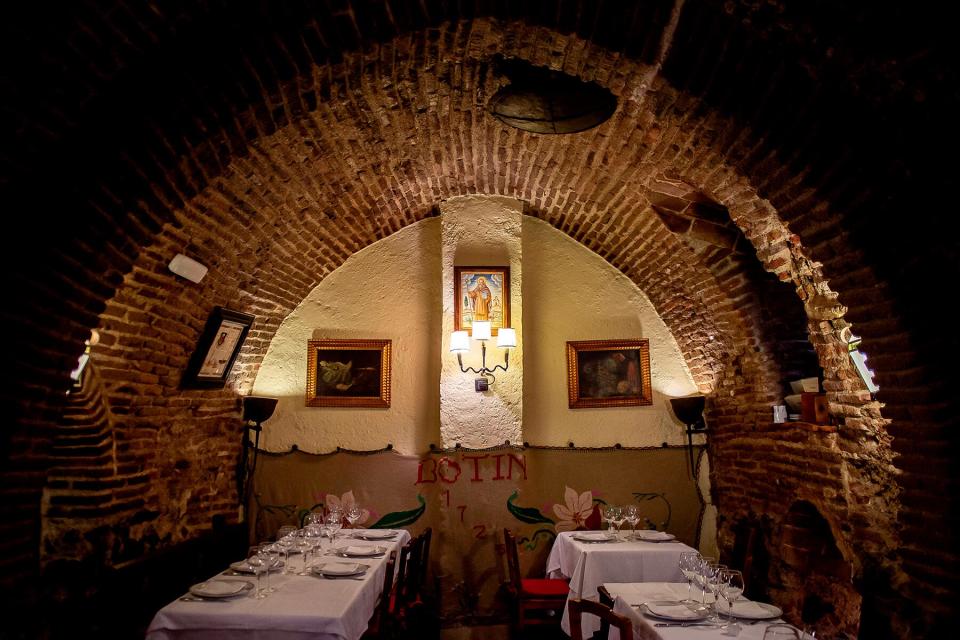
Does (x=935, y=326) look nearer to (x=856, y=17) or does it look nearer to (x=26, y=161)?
(x=856, y=17)

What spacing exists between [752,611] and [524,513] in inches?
103

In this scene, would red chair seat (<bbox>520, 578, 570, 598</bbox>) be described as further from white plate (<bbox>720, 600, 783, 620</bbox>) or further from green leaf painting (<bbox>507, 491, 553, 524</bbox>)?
white plate (<bbox>720, 600, 783, 620</bbox>)

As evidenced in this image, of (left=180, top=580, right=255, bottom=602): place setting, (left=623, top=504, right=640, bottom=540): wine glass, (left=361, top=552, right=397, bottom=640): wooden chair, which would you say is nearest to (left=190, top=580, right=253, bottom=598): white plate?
(left=180, top=580, right=255, bottom=602): place setting

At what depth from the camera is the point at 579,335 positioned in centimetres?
589

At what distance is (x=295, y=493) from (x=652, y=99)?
14.6 feet

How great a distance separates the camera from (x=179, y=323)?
13.7ft

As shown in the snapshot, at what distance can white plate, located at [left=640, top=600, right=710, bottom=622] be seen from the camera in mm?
2801

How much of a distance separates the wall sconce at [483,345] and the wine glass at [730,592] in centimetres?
277

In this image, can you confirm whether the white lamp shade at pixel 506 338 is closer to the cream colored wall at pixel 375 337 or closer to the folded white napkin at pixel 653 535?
the cream colored wall at pixel 375 337

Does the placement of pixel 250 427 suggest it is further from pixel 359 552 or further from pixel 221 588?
pixel 221 588

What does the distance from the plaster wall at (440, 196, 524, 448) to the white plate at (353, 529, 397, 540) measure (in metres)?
0.90

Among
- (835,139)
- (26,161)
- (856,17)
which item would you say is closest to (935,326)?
(835,139)

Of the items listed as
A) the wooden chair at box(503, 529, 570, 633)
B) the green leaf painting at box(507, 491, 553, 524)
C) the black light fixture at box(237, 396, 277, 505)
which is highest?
the black light fixture at box(237, 396, 277, 505)

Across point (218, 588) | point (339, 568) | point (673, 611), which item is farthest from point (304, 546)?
point (673, 611)
